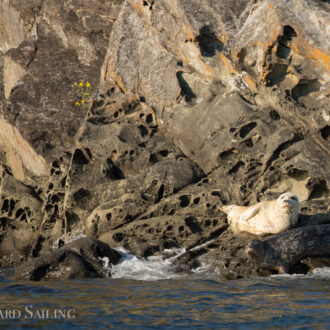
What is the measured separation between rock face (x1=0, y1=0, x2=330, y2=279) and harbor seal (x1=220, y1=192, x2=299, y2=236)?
259 mm

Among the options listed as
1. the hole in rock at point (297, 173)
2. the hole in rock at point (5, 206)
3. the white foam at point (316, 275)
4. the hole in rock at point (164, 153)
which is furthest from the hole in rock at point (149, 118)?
the white foam at point (316, 275)

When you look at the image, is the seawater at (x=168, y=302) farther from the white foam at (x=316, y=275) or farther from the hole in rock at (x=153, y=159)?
the hole in rock at (x=153, y=159)

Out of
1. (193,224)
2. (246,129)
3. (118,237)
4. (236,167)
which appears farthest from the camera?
(246,129)

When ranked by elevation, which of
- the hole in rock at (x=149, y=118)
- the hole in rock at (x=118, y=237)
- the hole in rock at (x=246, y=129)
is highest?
the hole in rock at (x=149, y=118)

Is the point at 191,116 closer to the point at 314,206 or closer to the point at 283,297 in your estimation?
the point at 314,206

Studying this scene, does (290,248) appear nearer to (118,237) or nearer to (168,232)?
(168,232)

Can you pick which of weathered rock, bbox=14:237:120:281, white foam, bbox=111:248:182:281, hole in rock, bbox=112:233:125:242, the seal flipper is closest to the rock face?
hole in rock, bbox=112:233:125:242

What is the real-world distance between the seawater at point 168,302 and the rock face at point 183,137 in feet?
2.82

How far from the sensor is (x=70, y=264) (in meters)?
11.3

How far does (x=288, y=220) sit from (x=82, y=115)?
6.81m

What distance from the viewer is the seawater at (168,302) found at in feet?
27.1

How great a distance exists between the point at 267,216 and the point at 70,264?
10.9ft

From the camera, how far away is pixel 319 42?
13414 millimetres

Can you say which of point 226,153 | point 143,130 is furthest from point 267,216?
point 143,130
